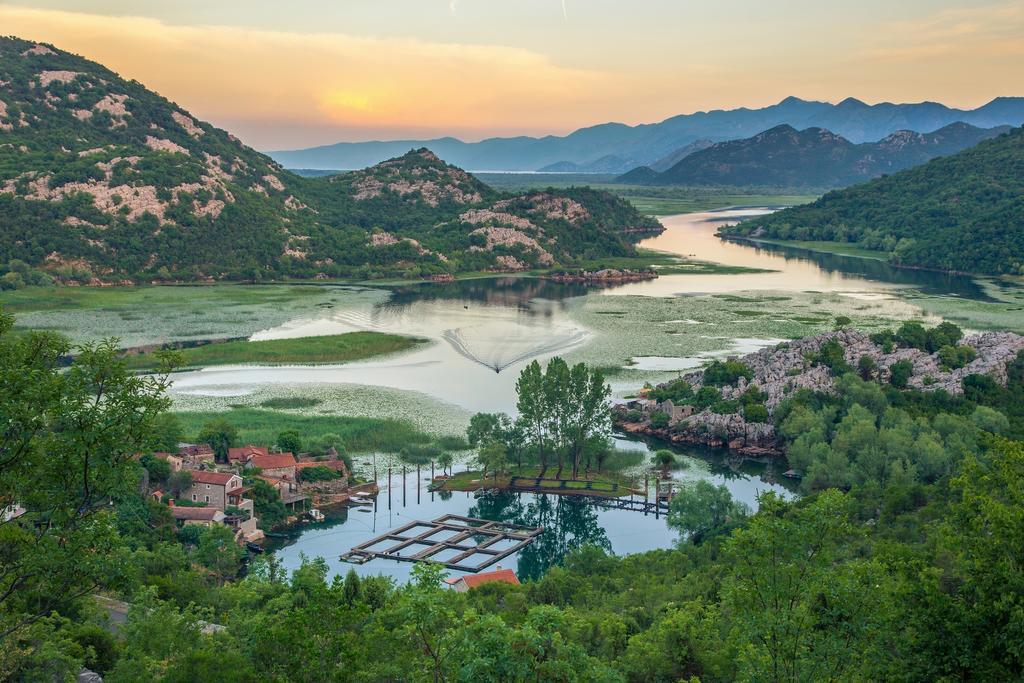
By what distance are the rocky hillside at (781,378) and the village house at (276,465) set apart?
1768 cm

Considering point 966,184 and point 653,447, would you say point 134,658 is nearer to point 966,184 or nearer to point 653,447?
point 653,447

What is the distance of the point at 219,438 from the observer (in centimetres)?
4153

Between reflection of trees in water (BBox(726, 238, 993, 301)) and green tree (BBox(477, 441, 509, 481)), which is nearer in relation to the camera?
green tree (BBox(477, 441, 509, 481))

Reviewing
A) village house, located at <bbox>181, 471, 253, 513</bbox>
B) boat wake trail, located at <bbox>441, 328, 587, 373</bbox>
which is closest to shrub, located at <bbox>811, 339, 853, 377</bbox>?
boat wake trail, located at <bbox>441, 328, 587, 373</bbox>

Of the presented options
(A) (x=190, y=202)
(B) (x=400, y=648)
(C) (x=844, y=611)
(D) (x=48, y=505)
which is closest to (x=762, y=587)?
(C) (x=844, y=611)

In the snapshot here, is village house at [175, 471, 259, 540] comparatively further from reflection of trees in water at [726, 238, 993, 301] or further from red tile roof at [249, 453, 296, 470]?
reflection of trees in water at [726, 238, 993, 301]

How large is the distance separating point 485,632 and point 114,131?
136m

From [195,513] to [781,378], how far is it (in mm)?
30996

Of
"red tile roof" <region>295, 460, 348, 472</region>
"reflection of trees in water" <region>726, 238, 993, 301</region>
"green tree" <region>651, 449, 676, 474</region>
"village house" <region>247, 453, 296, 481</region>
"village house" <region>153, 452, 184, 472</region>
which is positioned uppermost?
"reflection of trees in water" <region>726, 238, 993, 301</region>

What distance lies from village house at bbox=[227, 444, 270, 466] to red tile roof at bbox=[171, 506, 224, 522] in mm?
4566

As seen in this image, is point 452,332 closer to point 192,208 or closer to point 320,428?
point 320,428

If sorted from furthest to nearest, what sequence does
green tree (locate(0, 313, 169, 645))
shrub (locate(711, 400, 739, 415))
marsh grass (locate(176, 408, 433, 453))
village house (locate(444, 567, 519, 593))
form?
1. shrub (locate(711, 400, 739, 415))
2. marsh grass (locate(176, 408, 433, 453))
3. village house (locate(444, 567, 519, 593))
4. green tree (locate(0, 313, 169, 645))

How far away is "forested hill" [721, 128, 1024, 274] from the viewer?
393 feet

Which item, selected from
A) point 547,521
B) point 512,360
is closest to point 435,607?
point 547,521
